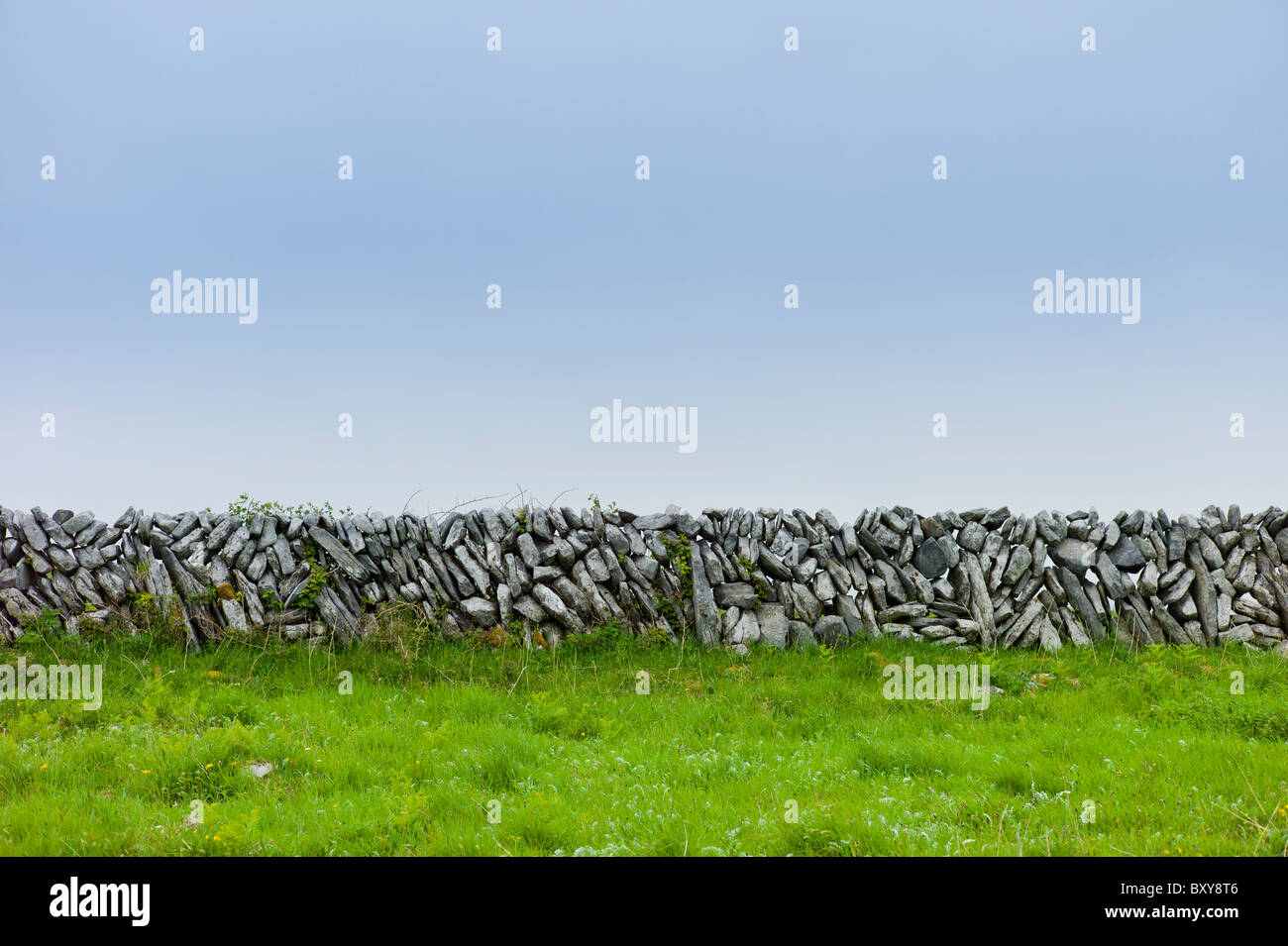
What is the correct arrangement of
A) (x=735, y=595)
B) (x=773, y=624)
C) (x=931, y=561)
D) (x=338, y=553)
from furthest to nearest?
(x=931, y=561)
(x=735, y=595)
(x=773, y=624)
(x=338, y=553)

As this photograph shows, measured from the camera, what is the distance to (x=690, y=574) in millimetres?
10727

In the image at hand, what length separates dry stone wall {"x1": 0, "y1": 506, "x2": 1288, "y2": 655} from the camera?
10141mm

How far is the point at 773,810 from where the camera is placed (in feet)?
16.4

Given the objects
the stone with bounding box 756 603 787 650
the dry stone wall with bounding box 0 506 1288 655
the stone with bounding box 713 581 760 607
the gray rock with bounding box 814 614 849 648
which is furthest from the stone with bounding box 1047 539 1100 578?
the stone with bounding box 713 581 760 607

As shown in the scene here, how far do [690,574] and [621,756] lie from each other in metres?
4.64

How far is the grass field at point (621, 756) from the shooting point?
4.64 m

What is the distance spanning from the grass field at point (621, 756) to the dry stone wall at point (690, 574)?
26.9 inches

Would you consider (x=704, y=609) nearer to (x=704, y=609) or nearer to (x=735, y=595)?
(x=704, y=609)

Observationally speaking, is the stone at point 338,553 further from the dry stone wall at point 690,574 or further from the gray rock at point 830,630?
the gray rock at point 830,630

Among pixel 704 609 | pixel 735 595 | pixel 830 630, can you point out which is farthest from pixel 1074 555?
pixel 704 609

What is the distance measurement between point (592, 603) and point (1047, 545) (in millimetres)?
6709

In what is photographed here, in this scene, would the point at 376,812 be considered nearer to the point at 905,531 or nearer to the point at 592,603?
the point at 592,603

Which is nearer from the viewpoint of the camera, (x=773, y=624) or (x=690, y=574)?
(x=773, y=624)
